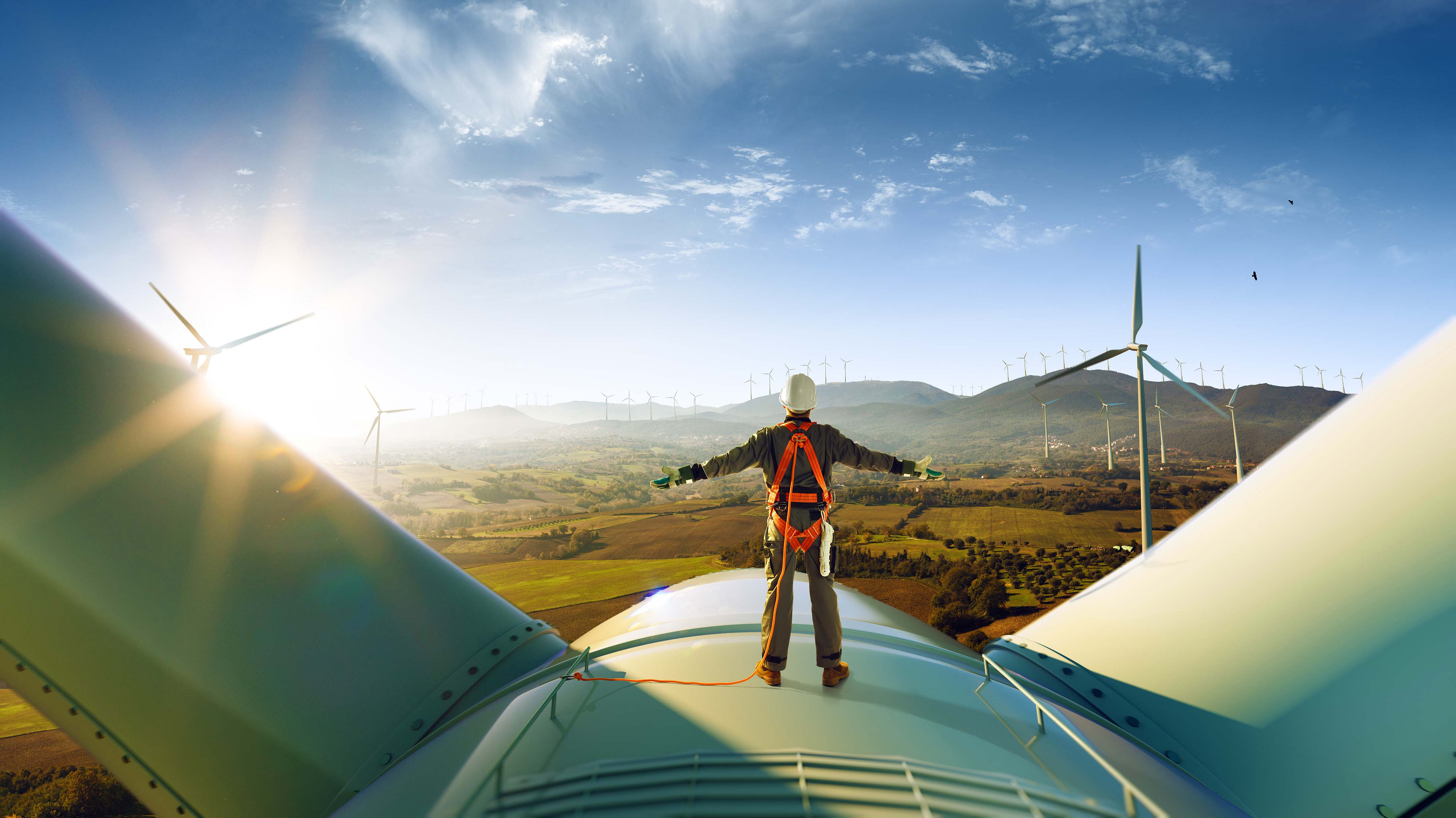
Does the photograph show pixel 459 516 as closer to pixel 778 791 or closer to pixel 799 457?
pixel 799 457

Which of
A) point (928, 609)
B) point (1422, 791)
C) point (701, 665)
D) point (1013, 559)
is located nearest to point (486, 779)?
point (701, 665)

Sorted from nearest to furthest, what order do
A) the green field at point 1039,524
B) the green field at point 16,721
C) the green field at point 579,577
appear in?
the green field at point 16,721, the green field at point 579,577, the green field at point 1039,524

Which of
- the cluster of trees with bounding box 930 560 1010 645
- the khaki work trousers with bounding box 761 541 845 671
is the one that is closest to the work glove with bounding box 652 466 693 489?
the khaki work trousers with bounding box 761 541 845 671

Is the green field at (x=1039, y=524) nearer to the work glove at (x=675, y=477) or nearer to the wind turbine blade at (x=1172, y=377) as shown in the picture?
the wind turbine blade at (x=1172, y=377)

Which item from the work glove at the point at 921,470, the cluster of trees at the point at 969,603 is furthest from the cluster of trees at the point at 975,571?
the work glove at the point at 921,470

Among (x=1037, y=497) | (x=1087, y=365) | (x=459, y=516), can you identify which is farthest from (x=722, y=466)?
(x=459, y=516)

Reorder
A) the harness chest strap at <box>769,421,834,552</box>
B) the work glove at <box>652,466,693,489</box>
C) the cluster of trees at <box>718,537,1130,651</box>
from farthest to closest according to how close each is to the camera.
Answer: the cluster of trees at <box>718,537,1130,651</box>
the work glove at <box>652,466,693,489</box>
the harness chest strap at <box>769,421,834,552</box>

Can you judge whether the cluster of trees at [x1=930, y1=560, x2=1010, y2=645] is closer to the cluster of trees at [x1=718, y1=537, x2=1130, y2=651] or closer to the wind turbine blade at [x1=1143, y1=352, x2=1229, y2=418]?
the cluster of trees at [x1=718, y1=537, x2=1130, y2=651]
